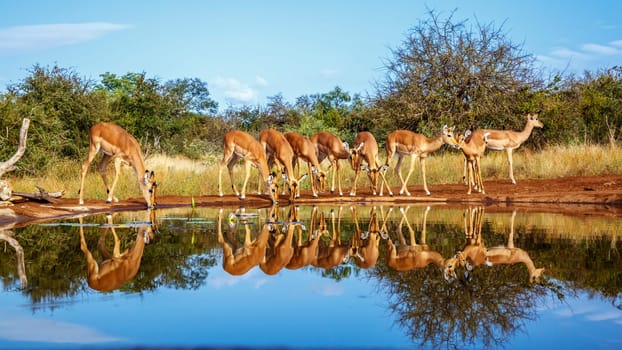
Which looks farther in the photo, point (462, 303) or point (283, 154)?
point (283, 154)

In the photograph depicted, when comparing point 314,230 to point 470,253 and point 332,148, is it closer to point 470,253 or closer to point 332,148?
point 470,253

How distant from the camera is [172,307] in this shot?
598cm

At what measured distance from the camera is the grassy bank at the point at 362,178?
61.9ft

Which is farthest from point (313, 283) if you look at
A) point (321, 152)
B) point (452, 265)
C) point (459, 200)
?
point (321, 152)

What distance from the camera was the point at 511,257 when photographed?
858 centimetres

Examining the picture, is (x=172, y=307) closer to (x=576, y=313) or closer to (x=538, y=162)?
(x=576, y=313)

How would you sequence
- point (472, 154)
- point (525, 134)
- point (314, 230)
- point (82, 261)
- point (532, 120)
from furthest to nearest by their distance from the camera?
point (532, 120)
point (525, 134)
point (472, 154)
point (314, 230)
point (82, 261)

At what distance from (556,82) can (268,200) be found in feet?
54.4

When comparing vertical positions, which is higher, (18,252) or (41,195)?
(41,195)

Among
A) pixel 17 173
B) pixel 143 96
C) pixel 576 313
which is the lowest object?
pixel 576 313

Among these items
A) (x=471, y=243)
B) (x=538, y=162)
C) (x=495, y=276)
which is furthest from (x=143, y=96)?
(x=495, y=276)

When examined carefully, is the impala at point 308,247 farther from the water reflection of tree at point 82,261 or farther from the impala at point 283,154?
the impala at point 283,154

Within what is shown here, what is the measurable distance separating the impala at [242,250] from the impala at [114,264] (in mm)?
1044

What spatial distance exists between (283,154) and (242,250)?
30.4ft
